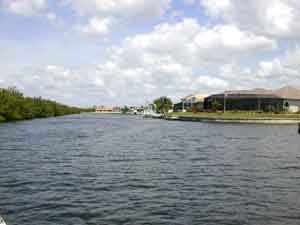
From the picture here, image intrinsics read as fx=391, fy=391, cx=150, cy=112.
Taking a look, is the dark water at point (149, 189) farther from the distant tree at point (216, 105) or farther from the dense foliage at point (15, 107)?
the distant tree at point (216, 105)

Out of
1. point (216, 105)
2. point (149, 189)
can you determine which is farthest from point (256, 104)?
point (149, 189)

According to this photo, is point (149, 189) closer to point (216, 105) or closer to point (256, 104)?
point (216, 105)

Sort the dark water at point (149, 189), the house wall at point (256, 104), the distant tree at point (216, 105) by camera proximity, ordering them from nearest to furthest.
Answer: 1. the dark water at point (149, 189)
2. the house wall at point (256, 104)
3. the distant tree at point (216, 105)

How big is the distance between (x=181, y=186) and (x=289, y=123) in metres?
107

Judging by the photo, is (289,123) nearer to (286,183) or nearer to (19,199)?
(286,183)

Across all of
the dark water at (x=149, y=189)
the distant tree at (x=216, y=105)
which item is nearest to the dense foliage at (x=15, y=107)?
the distant tree at (x=216, y=105)

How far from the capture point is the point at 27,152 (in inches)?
1667

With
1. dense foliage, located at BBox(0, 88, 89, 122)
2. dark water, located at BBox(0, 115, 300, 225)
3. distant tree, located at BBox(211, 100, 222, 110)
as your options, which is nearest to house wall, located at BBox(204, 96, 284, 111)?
distant tree, located at BBox(211, 100, 222, 110)

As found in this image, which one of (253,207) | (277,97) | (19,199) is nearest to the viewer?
(253,207)

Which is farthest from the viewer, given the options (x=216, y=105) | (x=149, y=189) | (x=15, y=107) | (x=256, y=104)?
(x=256, y=104)

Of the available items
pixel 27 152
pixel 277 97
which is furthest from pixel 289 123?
pixel 27 152

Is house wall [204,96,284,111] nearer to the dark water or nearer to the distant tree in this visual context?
the distant tree

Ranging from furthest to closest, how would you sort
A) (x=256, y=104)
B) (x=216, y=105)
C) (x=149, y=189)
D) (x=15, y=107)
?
(x=256, y=104)
(x=216, y=105)
(x=15, y=107)
(x=149, y=189)

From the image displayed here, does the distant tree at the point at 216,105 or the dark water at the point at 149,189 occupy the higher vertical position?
A: the distant tree at the point at 216,105
